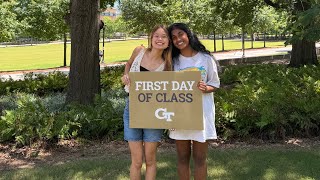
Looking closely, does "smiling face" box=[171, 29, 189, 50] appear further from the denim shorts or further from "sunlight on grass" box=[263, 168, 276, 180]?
"sunlight on grass" box=[263, 168, 276, 180]

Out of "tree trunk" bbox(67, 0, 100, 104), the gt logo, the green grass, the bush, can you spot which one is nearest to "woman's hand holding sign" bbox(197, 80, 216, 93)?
the gt logo

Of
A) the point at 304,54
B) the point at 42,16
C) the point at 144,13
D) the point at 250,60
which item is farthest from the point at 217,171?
the point at 144,13

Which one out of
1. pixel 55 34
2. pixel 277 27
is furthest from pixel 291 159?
pixel 277 27

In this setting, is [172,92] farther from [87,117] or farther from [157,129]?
[87,117]

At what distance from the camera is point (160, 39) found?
3.34 m

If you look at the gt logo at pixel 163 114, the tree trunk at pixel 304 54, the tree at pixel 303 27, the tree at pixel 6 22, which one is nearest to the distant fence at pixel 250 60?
the tree trunk at pixel 304 54

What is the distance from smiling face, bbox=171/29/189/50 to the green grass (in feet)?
5.92

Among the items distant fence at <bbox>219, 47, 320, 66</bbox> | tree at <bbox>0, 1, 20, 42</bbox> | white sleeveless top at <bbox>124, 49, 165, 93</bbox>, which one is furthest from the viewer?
tree at <bbox>0, 1, 20, 42</bbox>

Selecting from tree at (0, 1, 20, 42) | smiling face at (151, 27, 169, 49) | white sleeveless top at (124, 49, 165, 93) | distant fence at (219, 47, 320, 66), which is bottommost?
white sleeveless top at (124, 49, 165, 93)

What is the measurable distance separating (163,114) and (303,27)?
12.2ft

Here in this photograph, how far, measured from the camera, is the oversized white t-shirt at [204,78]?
11.2ft

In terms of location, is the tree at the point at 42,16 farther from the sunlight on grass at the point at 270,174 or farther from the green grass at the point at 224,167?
the sunlight on grass at the point at 270,174

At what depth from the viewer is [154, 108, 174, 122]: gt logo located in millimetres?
3410

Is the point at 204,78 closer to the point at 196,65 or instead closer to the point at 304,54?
the point at 196,65
